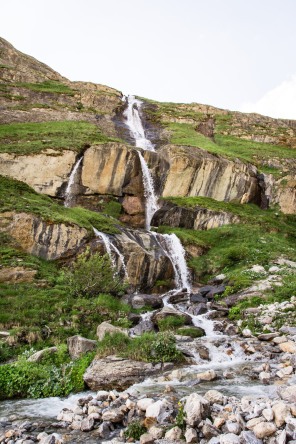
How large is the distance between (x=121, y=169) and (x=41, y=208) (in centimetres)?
1495

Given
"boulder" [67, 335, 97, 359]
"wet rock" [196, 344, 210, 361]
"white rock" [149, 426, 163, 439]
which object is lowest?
"boulder" [67, 335, 97, 359]

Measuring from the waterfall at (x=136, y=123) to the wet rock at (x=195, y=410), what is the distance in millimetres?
37964

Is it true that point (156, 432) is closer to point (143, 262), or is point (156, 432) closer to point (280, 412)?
point (280, 412)

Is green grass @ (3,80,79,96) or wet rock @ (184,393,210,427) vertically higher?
green grass @ (3,80,79,96)

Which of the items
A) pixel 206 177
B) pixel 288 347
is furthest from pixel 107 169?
pixel 288 347

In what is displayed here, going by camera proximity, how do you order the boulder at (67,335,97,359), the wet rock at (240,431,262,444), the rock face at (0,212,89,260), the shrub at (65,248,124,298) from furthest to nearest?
the rock face at (0,212,89,260), the shrub at (65,248,124,298), the boulder at (67,335,97,359), the wet rock at (240,431,262,444)

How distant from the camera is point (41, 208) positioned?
18219mm

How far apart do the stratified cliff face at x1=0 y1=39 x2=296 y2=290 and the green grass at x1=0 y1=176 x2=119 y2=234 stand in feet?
1.74

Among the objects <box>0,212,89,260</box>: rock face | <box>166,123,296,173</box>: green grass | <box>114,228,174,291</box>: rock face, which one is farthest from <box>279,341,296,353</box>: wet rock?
<box>166,123,296,173</box>: green grass

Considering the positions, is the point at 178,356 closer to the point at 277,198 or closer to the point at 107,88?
the point at 277,198

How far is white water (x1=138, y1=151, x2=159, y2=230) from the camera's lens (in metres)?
30.3

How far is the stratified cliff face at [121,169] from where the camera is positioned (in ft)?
62.5

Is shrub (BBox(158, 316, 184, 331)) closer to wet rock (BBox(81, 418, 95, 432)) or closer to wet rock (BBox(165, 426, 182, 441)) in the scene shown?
wet rock (BBox(81, 418, 95, 432))

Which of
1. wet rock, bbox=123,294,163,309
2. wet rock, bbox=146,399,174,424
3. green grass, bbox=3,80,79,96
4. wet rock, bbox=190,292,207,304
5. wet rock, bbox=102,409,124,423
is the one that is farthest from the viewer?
green grass, bbox=3,80,79,96
